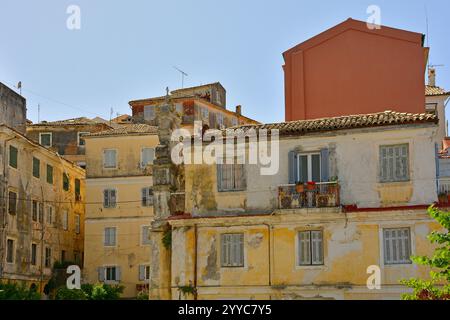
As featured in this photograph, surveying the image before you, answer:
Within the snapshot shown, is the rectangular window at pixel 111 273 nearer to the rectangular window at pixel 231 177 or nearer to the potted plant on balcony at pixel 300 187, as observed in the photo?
the rectangular window at pixel 231 177

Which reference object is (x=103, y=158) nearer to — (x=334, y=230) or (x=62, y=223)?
(x=62, y=223)

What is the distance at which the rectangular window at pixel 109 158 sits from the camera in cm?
5712

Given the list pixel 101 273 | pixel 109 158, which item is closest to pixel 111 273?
pixel 101 273

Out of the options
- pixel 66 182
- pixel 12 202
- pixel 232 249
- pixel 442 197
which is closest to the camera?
pixel 442 197

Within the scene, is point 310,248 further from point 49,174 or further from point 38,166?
point 49,174

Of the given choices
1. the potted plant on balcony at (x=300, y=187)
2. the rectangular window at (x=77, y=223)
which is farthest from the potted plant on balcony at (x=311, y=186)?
the rectangular window at (x=77, y=223)

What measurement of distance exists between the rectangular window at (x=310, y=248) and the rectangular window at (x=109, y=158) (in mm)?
27765

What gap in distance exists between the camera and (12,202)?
4809 centimetres

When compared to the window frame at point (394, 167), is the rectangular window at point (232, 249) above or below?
below

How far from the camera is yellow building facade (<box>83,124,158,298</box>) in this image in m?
55.4

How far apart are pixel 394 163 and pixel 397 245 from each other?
329 centimetres

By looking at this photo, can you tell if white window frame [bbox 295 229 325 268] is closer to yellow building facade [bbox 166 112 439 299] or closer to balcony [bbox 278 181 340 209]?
yellow building facade [bbox 166 112 439 299]

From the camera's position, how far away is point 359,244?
102 feet

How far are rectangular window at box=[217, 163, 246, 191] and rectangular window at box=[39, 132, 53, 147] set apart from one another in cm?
3512
